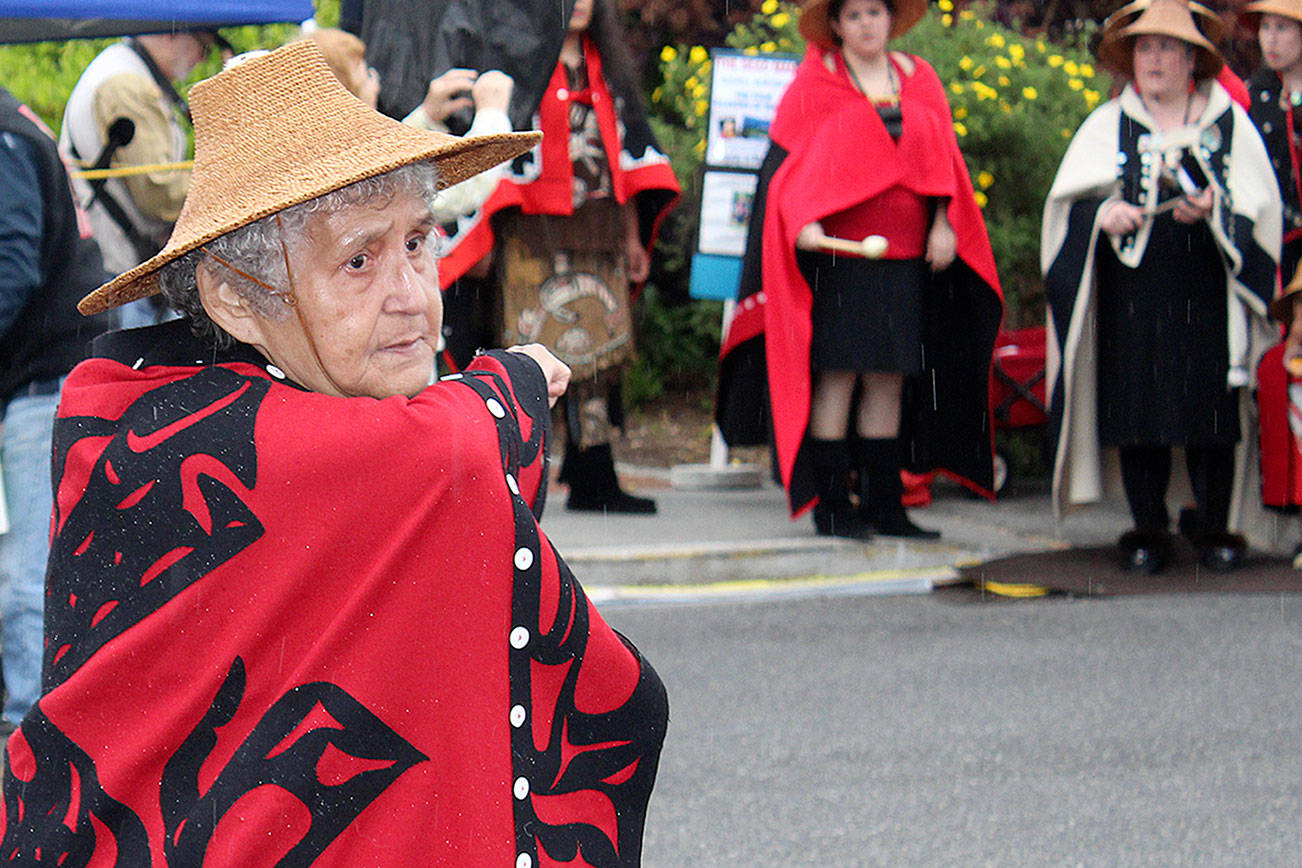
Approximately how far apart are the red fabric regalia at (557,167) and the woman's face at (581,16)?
0.42 feet

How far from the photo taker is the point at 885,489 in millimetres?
7398

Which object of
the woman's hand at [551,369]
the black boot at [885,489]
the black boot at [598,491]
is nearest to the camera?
the woman's hand at [551,369]

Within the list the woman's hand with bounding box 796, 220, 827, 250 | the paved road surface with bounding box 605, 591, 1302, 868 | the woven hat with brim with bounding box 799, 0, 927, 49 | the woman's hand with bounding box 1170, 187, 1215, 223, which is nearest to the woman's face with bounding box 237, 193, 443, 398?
the paved road surface with bounding box 605, 591, 1302, 868

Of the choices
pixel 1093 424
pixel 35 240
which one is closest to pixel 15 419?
pixel 35 240

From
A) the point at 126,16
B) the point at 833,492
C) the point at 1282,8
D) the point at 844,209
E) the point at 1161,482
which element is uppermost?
the point at 1282,8

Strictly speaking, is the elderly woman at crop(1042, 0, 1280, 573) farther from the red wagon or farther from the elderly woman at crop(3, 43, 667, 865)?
the elderly woman at crop(3, 43, 667, 865)

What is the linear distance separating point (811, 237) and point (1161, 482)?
5.72 feet

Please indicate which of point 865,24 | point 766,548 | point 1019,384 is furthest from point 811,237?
point 1019,384

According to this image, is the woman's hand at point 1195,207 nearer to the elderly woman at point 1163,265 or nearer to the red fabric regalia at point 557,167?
the elderly woman at point 1163,265

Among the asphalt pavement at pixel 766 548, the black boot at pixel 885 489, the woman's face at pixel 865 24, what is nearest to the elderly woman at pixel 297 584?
the asphalt pavement at pixel 766 548

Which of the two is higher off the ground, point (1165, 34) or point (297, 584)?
point (1165, 34)

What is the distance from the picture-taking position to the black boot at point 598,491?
795 cm

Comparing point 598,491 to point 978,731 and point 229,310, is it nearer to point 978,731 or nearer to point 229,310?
point 978,731

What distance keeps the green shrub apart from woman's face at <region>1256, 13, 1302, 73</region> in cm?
248
